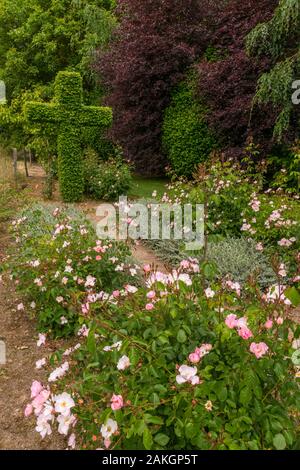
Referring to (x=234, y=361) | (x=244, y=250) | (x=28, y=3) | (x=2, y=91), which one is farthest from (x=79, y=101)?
(x=28, y=3)

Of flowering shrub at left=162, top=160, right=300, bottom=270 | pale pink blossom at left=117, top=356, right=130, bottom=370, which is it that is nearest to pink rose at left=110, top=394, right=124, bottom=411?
pale pink blossom at left=117, top=356, right=130, bottom=370

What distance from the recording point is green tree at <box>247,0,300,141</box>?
26.8ft

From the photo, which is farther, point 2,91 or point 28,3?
point 28,3

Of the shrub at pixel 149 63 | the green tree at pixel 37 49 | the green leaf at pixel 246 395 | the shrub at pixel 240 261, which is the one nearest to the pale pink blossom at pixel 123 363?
the green leaf at pixel 246 395

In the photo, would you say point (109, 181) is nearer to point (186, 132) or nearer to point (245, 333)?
point (186, 132)

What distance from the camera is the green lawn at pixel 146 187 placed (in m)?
10.3

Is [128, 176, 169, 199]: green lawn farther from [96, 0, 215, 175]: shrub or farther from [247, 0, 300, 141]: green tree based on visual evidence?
[247, 0, 300, 141]: green tree

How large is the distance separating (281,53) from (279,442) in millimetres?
8966

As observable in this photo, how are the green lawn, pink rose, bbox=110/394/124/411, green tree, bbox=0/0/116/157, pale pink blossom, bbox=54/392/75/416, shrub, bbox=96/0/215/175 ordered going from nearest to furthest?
pink rose, bbox=110/394/124/411 < pale pink blossom, bbox=54/392/75/416 < the green lawn < shrub, bbox=96/0/215/175 < green tree, bbox=0/0/116/157

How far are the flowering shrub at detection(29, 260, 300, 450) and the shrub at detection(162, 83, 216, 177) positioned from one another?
931 centimetres
